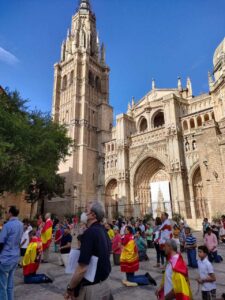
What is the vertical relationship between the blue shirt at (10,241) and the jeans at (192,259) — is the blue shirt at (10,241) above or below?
above

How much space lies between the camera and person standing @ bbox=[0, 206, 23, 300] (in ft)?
11.2

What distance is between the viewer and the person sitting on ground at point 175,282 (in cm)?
257

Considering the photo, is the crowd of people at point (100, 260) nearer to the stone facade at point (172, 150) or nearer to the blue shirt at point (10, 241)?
the blue shirt at point (10, 241)

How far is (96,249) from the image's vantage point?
80.8 inches

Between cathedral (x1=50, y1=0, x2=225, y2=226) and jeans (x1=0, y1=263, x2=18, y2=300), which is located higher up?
cathedral (x1=50, y1=0, x2=225, y2=226)

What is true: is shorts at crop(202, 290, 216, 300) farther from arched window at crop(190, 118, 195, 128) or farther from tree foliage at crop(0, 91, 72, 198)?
arched window at crop(190, 118, 195, 128)

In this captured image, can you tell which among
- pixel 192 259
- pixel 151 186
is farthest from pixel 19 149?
pixel 151 186

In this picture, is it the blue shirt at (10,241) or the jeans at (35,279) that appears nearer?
the blue shirt at (10,241)

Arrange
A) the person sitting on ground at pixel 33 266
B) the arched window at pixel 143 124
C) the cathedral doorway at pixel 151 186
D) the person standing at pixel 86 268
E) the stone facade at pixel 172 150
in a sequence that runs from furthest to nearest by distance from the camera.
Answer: the arched window at pixel 143 124, the cathedral doorway at pixel 151 186, the stone facade at pixel 172 150, the person sitting on ground at pixel 33 266, the person standing at pixel 86 268

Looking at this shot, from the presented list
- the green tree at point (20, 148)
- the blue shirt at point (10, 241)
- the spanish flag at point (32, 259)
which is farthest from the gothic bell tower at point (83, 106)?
the blue shirt at point (10, 241)

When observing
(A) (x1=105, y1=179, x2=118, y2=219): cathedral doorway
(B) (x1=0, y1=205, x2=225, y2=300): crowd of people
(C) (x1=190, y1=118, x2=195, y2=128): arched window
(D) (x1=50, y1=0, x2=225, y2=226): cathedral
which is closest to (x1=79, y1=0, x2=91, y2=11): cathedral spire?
(D) (x1=50, y1=0, x2=225, y2=226): cathedral

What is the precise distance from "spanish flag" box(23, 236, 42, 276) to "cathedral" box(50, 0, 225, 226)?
13.9 meters

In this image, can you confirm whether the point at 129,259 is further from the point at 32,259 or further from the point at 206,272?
the point at 32,259

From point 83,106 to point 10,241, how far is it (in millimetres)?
32128
